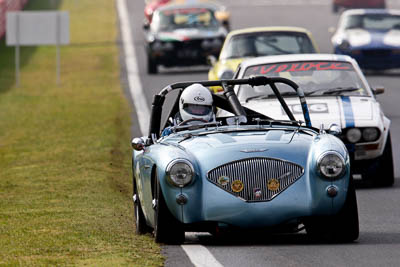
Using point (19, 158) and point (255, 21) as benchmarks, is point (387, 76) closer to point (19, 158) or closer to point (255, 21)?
point (19, 158)

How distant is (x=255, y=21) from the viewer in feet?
165

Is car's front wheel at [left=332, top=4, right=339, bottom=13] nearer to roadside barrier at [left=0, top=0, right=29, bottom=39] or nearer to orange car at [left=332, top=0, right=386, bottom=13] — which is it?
orange car at [left=332, top=0, right=386, bottom=13]

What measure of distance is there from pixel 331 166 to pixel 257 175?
20.7 inches

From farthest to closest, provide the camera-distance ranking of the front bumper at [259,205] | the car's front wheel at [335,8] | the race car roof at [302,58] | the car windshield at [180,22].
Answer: the car's front wheel at [335,8] → the car windshield at [180,22] → the race car roof at [302,58] → the front bumper at [259,205]

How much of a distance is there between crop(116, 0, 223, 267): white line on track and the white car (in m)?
4.43

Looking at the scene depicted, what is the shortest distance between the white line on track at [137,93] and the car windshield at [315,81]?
4495 mm

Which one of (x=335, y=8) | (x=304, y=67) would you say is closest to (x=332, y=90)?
(x=304, y=67)

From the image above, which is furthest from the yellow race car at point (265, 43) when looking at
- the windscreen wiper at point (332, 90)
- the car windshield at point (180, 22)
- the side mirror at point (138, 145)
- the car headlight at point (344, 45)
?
the side mirror at point (138, 145)

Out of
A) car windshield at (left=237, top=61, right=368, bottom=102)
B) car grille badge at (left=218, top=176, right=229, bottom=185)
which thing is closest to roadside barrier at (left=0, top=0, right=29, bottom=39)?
car windshield at (left=237, top=61, right=368, bottom=102)

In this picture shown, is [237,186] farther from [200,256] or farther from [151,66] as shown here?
[151,66]

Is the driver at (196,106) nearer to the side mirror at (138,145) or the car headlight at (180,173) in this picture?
the side mirror at (138,145)

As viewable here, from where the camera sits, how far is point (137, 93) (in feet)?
89.9

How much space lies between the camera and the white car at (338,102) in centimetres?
1365

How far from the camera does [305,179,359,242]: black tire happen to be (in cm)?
929
